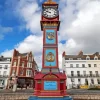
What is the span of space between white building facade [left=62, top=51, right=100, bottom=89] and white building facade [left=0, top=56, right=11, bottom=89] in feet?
66.0

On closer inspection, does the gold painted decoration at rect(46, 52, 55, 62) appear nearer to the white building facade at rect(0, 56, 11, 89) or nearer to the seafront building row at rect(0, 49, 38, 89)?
the seafront building row at rect(0, 49, 38, 89)

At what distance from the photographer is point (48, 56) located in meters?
20.6

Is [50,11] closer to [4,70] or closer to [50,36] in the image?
[50,36]

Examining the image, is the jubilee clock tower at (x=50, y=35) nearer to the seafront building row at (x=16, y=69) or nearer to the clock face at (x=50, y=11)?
the clock face at (x=50, y=11)

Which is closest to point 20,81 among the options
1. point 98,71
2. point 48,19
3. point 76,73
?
point 76,73

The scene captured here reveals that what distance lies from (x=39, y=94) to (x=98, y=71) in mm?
40384

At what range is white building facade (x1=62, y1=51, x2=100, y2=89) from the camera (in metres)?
52.3

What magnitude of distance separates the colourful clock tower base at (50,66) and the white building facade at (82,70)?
1301 inches

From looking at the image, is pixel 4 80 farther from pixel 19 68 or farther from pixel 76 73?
pixel 76 73

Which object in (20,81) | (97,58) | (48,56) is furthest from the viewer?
(97,58)

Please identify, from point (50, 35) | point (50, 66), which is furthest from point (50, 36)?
point (50, 66)

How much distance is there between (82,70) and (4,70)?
27.2 meters

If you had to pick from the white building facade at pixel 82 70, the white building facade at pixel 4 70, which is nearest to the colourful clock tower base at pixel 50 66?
the white building facade at pixel 82 70

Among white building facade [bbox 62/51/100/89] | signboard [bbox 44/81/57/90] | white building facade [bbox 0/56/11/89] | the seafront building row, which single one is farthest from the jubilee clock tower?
white building facade [bbox 0/56/11/89]
